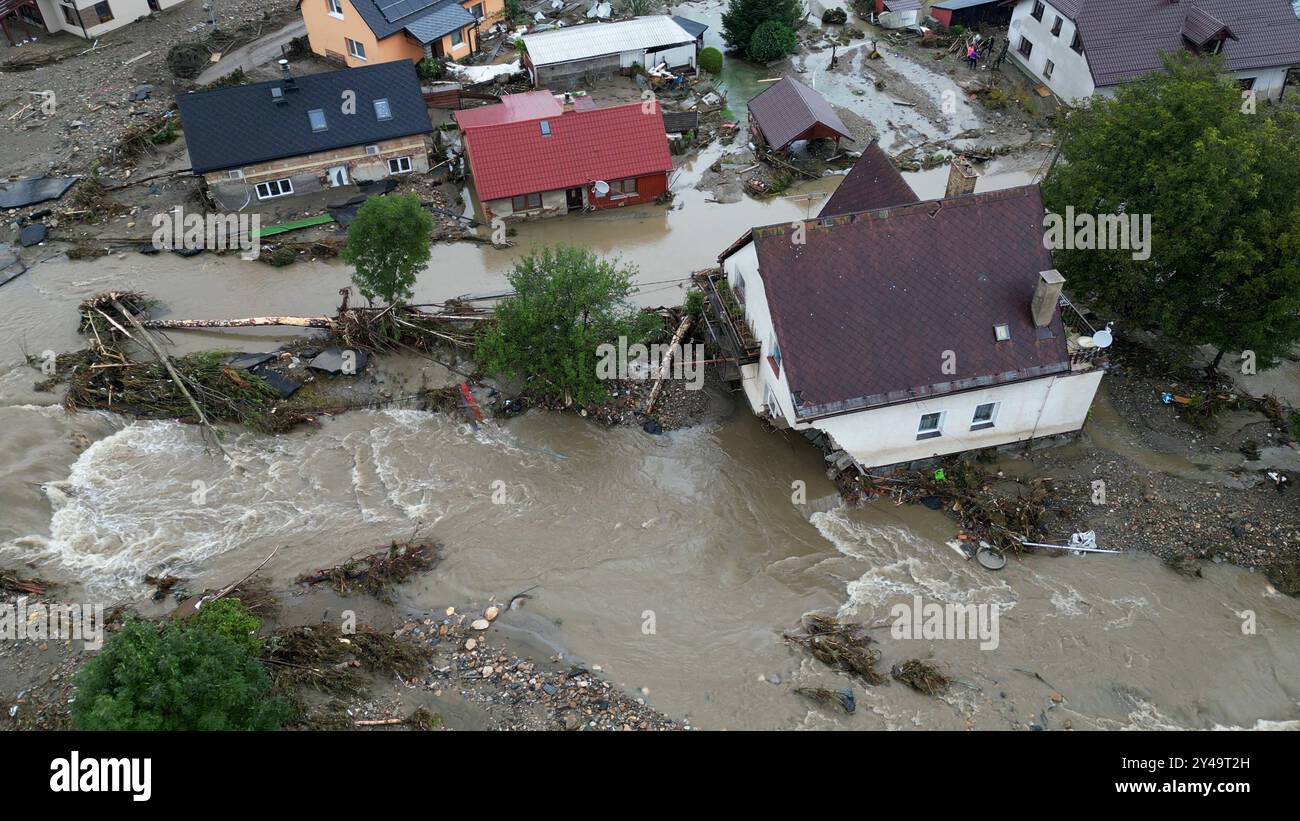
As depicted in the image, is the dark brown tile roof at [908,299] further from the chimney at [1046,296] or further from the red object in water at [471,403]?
the red object in water at [471,403]

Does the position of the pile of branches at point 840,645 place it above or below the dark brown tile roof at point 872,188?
below

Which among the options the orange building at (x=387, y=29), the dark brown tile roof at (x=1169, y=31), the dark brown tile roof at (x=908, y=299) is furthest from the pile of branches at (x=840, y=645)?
the orange building at (x=387, y=29)

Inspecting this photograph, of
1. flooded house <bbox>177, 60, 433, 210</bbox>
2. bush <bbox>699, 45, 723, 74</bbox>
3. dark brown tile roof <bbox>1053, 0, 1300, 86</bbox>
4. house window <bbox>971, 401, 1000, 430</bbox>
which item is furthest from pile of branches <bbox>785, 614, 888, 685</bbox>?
bush <bbox>699, 45, 723, 74</bbox>

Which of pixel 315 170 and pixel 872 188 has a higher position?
pixel 315 170

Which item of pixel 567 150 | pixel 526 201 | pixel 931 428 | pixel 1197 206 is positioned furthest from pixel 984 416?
pixel 526 201

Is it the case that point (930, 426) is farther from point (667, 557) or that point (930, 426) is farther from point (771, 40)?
point (771, 40)

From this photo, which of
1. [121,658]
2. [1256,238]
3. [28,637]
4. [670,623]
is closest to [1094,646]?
[670,623]
